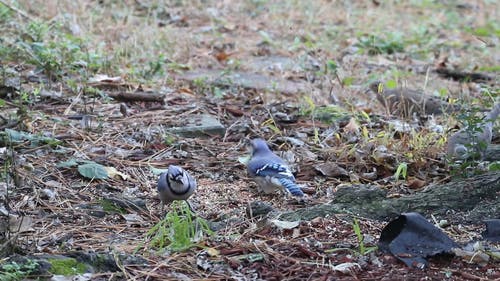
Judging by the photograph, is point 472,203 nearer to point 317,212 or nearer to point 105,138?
point 317,212

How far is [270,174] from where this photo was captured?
455 cm

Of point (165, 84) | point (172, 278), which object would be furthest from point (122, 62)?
point (172, 278)

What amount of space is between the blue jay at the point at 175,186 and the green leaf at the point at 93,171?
0.59 metres

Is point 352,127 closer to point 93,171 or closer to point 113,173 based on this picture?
point 113,173

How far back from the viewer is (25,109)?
17.5 feet

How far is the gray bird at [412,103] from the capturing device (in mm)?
6243

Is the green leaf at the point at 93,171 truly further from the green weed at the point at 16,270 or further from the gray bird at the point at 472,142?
the gray bird at the point at 472,142

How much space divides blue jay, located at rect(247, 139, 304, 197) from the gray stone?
89cm

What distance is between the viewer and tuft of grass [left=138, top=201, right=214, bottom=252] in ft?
11.4

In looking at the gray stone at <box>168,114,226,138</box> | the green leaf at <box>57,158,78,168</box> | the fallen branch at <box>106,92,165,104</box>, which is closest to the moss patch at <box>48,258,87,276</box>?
the green leaf at <box>57,158,78,168</box>

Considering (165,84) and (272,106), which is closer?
(272,106)

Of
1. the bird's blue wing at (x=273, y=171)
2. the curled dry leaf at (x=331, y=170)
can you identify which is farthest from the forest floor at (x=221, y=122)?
the bird's blue wing at (x=273, y=171)

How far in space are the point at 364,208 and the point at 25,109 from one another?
2399 millimetres

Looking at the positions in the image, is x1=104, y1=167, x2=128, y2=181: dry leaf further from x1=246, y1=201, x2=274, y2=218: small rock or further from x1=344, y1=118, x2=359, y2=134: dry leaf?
x1=344, y1=118, x2=359, y2=134: dry leaf
